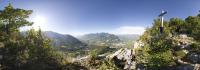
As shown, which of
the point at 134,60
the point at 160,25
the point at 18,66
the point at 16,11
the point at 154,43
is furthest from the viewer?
the point at 16,11

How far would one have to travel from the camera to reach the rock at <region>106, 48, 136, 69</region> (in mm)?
49138

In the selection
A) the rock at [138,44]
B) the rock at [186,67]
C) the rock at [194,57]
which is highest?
the rock at [138,44]

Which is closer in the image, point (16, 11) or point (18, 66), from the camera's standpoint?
point (18, 66)

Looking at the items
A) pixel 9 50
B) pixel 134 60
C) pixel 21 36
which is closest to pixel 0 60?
pixel 9 50

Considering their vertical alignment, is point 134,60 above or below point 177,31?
below

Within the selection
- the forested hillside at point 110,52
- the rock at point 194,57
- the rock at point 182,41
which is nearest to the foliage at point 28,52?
the forested hillside at point 110,52

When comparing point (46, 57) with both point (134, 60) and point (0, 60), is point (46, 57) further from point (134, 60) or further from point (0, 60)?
point (134, 60)

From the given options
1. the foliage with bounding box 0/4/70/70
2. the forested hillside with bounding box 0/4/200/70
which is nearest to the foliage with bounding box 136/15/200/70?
the forested hillside with bounding box 0/4/200/70

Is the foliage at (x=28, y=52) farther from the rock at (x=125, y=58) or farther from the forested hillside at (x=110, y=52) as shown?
the rock at (x=125, y=58)

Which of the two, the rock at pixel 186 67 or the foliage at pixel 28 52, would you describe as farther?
the foliage at pixel 28 52

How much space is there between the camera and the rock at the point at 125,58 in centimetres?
4914

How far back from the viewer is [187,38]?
56.3 m

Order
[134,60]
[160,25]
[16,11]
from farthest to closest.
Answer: [16,11] < [160,25] < [134,60]

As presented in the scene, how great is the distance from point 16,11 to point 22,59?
12883mm
